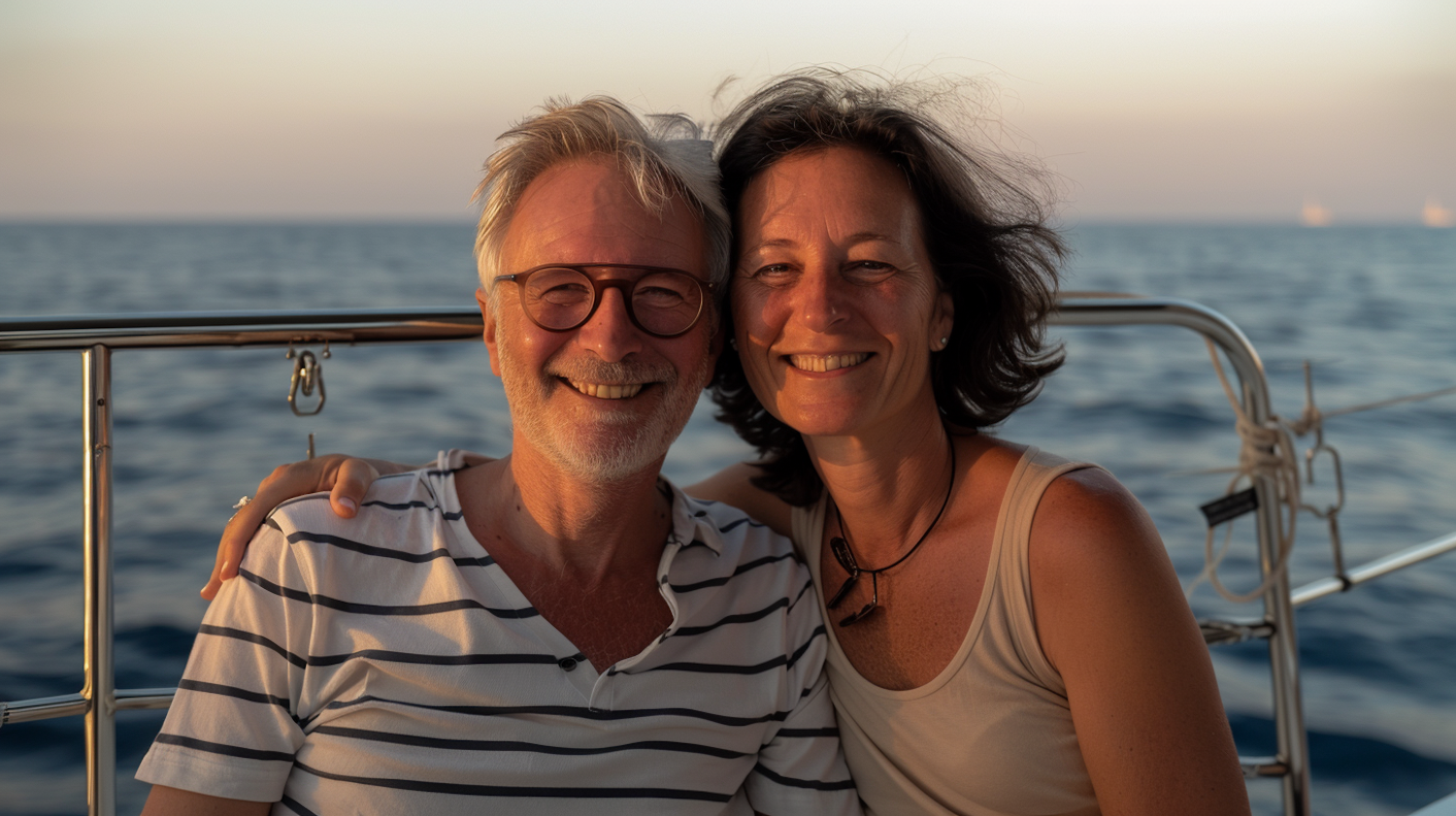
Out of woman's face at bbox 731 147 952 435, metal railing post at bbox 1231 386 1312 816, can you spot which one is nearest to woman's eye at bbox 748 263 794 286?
woman's face at bbox 731 147 952 435

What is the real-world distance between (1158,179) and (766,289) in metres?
18.1

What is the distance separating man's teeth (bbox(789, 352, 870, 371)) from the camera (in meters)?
1.72

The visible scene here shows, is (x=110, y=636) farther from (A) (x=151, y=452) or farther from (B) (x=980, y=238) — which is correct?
(A) (x=151, y=452)

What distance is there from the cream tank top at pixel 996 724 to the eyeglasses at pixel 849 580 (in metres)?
0.14

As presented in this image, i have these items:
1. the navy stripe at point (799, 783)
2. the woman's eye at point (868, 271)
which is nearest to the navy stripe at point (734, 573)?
the navy stripe at point (799, 783)

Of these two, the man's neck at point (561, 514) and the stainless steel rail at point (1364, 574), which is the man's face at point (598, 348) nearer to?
the man's neck at point (561, 514)

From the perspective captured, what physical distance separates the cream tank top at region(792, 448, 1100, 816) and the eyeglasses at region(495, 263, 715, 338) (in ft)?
2.08

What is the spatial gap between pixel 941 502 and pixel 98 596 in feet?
4.70

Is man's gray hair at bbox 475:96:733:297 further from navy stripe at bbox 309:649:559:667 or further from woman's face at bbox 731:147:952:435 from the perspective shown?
navy stripe at bbox 309:649:559:667

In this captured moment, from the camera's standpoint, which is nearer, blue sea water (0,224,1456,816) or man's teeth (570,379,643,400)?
man's teeth (570,379,643,400)

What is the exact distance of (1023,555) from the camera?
1.66 m

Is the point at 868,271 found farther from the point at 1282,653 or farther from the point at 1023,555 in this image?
the point at 1282,653

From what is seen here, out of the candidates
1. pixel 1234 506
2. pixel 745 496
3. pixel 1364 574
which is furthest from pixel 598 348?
pixel 1364 574

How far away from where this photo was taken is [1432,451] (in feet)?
30.7
